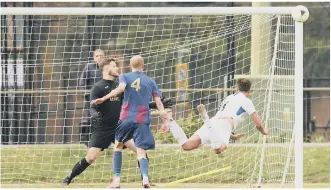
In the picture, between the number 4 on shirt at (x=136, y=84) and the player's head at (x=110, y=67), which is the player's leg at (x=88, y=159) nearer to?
the player's head at (x=110, y=67)

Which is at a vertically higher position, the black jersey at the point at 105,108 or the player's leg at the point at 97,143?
the black jersey at the point at 105,108

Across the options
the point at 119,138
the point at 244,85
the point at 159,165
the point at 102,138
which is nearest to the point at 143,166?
the point at 119,138

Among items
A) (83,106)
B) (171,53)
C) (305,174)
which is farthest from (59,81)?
(305,174)

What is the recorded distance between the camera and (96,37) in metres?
19.4

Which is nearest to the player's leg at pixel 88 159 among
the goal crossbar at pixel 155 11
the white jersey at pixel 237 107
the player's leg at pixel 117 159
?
the player's leg at pixel 117 159

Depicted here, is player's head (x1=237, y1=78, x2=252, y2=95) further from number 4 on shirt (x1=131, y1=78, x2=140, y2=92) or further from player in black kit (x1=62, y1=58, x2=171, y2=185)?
player in black kit (x1=62, y1=58, x2=171, y2=185)

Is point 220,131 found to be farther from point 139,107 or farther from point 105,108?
point 105,108

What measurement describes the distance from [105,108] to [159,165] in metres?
2.69

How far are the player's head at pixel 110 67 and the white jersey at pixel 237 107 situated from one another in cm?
144

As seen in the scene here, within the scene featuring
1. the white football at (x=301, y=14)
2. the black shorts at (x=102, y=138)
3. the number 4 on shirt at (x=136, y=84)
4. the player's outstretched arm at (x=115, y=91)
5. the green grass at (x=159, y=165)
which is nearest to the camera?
the white football at (x=301, y=14)

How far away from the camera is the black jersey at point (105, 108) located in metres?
13.5

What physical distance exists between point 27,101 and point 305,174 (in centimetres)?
520

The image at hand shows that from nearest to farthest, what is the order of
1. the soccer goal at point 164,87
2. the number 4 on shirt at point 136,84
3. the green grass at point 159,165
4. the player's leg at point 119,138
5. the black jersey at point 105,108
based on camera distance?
1. the number 4 on shirt at point 136,84
2. the player's leg at point 119,138
3. the black jersey at point 105,108
4. the soccer goal at point 164,87
5. the green grass at point 159,165

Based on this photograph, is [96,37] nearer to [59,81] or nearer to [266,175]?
[59,81]
